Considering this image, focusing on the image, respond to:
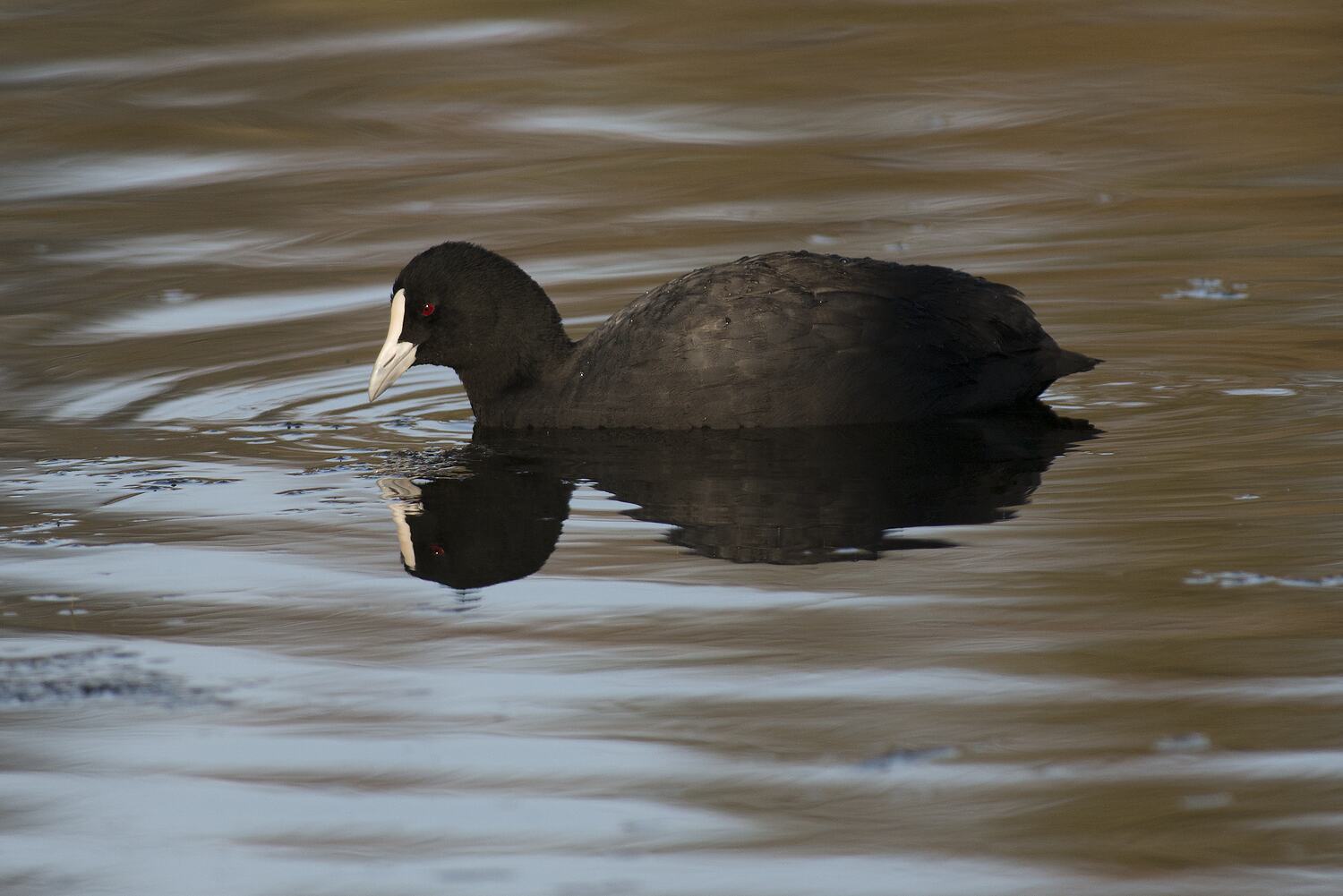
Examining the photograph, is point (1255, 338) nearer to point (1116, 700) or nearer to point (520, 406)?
point (520, 406)

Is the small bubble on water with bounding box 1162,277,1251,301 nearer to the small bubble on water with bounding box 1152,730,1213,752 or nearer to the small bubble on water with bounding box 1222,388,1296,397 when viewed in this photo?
the small bubble on water with bounding box 1222,388,1296,397

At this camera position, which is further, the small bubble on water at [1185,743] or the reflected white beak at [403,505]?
the reflected white beak at [403,505]

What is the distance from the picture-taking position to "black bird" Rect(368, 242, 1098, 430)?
19.5ft

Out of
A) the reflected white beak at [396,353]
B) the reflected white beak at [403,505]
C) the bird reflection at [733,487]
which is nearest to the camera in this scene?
the bird reflection at [733,487]

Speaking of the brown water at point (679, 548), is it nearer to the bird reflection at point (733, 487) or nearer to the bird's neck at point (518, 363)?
the bird reflection at point (733, 487)

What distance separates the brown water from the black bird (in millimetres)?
270

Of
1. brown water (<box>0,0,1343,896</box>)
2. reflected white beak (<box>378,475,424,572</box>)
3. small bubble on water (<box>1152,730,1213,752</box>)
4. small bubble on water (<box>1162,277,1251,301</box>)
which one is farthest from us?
small bubble on water (<box>1162,277,1251,301</box>)

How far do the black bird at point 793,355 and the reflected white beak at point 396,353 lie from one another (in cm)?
11

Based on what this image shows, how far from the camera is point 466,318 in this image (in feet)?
21.8

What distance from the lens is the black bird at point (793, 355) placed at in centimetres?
595

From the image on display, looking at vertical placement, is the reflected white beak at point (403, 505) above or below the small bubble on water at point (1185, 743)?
above

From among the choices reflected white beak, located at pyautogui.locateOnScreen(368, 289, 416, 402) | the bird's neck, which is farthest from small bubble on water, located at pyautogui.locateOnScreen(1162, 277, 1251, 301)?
reflected white beak, located at pyautogui.locateOnScreen(368, 289, 416, 402)

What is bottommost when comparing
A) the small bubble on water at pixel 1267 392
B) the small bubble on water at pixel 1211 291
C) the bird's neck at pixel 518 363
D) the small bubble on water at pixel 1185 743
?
the small bubble on water at pixel 1185 743

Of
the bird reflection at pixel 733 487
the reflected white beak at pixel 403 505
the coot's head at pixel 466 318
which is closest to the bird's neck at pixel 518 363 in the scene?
the coot's head at pixel 466 318
